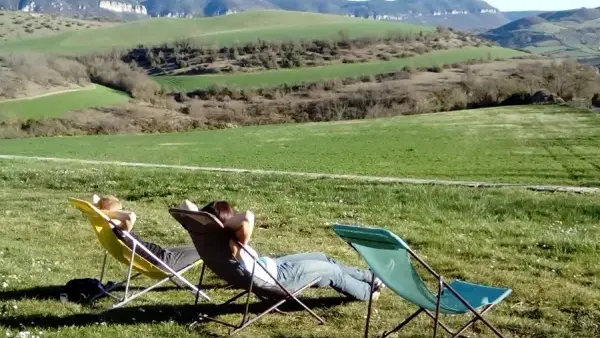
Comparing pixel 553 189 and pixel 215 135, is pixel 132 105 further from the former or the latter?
pixel 553 189

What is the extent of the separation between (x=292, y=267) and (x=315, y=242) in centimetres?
385

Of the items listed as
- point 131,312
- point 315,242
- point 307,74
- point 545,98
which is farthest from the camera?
point 307,74

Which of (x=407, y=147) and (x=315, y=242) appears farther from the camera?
(x=407, y=147)

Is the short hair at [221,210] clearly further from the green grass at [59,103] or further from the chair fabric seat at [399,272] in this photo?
the green grass at [59,103]

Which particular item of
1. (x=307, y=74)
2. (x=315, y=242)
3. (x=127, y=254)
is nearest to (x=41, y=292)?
(x=127, y=254)

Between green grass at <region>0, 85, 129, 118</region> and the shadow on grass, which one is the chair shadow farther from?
green grass at <region>0, 85, 129, 118</region>

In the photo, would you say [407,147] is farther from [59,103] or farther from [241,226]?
[59,103]

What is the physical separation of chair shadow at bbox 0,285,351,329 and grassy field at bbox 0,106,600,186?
69.1 feet

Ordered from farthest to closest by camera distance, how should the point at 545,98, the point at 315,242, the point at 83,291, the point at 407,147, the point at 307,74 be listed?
the point at 307,74
the point at 545,98
the point at 407,147
the point at 315,242
the point at 83,291

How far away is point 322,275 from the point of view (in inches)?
275

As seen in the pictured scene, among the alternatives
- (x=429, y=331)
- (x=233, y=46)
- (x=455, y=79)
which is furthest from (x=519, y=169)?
(x=233, y=46)

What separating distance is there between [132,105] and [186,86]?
20.9m

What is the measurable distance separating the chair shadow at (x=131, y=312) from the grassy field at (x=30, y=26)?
136635 millimetres

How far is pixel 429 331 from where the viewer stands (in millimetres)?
6453
